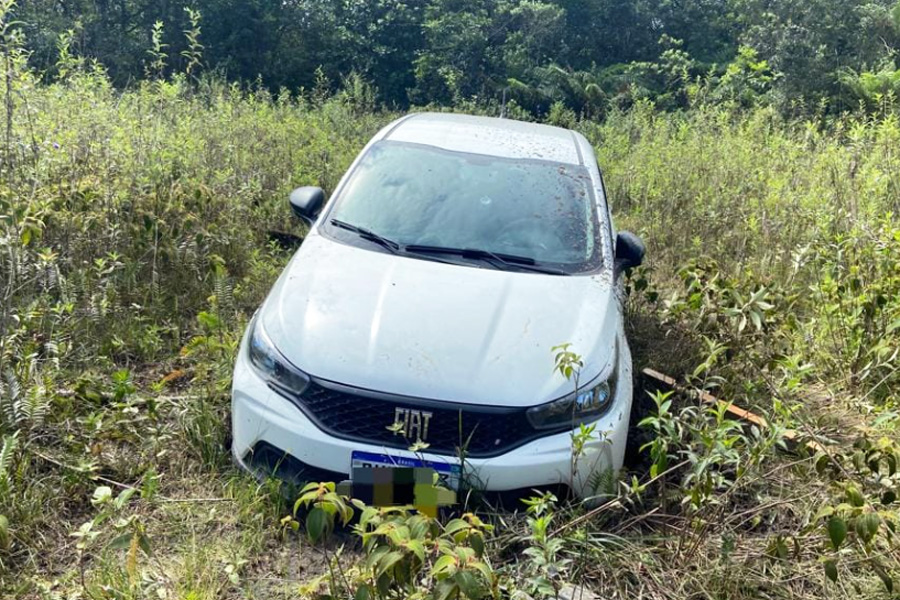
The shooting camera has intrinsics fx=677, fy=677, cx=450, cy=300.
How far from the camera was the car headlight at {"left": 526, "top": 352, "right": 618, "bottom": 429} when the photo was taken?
2574 mm

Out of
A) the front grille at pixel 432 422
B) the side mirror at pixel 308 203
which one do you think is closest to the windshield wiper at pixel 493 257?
the side mirror at pixel 308 203

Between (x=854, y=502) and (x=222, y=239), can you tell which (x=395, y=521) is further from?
(x=222, y=239)

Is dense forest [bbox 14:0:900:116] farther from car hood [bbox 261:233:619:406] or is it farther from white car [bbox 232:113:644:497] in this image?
car hood [bbox 261:233:619:406]

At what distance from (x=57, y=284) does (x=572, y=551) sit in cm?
326

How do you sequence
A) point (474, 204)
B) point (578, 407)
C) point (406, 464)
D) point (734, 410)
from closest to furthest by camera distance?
point (406, 464), point (578, 407), point (734, 410), point (474, 204)

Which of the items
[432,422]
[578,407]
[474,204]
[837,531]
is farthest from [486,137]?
[837,531]

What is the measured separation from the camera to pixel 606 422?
→ 2703 millimetres

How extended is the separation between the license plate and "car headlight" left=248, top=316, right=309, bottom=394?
35 centimetres

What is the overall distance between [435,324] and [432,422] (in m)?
0.45

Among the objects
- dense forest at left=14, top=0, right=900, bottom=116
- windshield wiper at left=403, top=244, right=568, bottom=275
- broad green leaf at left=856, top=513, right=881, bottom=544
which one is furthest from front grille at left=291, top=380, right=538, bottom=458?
dense forest at left=14, top=0, right=900, bottom=116

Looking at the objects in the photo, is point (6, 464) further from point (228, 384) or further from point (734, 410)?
point (734, 410)

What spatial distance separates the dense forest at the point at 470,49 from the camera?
1694 cm

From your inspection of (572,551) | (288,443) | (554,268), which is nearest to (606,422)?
(572,551)

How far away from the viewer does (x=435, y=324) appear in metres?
2.79
